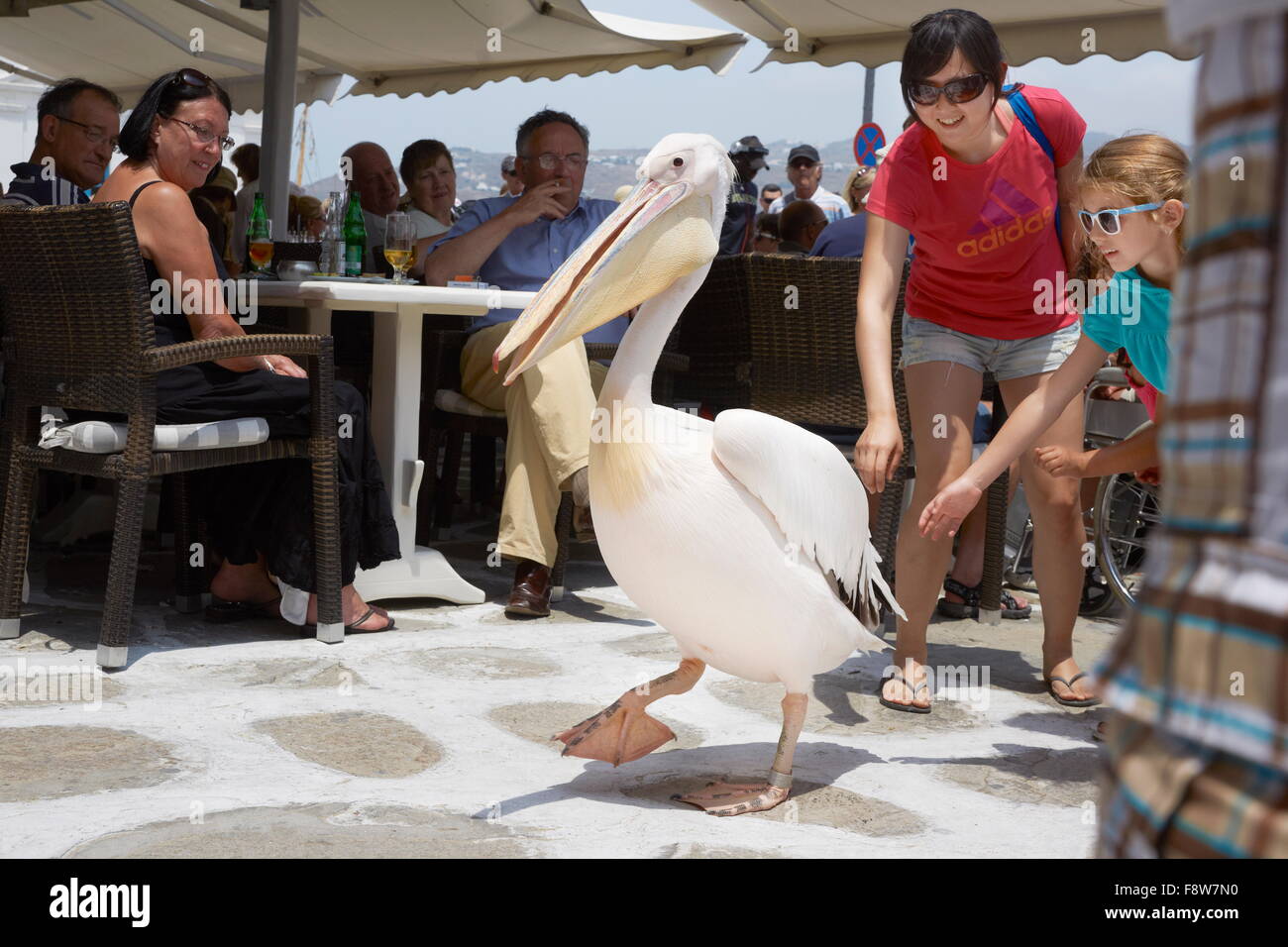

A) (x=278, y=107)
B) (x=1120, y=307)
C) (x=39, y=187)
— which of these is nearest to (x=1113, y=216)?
(x=1120, y=307)

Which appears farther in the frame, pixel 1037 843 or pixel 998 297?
pixel 998 297

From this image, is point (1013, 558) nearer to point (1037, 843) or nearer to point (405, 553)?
point (405, 553)

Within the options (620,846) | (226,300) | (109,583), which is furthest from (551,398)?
(620,846)

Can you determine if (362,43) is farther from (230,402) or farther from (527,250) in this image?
(230,402)

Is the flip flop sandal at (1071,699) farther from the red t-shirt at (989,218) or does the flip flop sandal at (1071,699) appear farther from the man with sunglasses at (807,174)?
the man with sunglasses at (807,174)

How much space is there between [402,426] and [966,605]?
2.17 metres

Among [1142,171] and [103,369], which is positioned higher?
[1142,171]

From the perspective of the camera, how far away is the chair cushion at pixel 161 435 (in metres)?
3.55

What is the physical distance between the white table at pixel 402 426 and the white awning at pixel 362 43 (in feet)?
13.4

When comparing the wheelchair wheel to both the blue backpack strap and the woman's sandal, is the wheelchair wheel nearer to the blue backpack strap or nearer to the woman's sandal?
the woman's sandal

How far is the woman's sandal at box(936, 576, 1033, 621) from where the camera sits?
4.86 m

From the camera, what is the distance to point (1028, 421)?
9.89 ft
